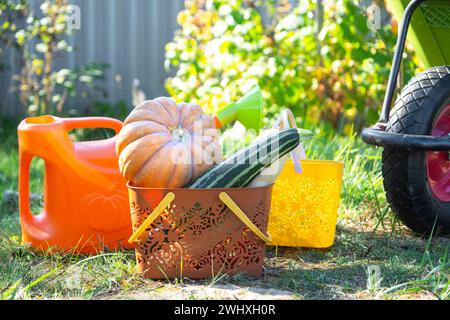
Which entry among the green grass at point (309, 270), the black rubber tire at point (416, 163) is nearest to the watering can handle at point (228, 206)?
the green grass at point (309, 270)

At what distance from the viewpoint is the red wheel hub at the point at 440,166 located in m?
2.53

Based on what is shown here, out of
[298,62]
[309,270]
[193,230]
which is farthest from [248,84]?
[193,230]

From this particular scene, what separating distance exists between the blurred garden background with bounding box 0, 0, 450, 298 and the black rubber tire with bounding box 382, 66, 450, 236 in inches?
3.6

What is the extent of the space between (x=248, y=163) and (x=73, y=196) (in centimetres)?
62

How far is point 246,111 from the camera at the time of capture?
2.29m

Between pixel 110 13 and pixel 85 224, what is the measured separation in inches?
160

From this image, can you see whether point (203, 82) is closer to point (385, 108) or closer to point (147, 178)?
point (385, 108)

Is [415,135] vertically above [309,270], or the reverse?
[415,135]

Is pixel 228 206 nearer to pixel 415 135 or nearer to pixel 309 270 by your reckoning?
pixel 309 270

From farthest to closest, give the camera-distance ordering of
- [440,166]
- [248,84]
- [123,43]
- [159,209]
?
[123,43] < [248,84] < [440,166] < [159,209]

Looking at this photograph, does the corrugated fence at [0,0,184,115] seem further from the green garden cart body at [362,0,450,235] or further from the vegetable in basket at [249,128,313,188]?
the vegetable in basket at [249,128,313,188]

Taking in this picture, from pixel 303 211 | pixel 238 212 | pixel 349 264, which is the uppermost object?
pixel 238 212

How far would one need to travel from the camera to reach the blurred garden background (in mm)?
2029

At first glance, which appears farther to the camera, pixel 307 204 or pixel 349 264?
pixel 307 204
